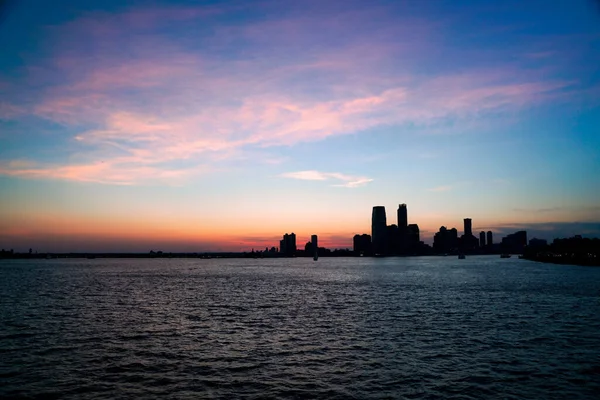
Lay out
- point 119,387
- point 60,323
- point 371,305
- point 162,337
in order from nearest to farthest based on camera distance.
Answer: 1. point 119,387
2. point 162,337
3. point 60,323
4. point 371,305

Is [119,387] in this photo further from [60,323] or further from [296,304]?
[296,304]

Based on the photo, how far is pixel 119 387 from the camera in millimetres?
28281

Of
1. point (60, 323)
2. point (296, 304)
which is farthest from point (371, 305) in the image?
point (60, 323)

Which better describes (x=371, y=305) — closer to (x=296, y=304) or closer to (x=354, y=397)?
(x=296, y=304)

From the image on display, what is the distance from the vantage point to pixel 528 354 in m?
36.9

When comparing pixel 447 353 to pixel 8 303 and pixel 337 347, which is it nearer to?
pixel 337 347

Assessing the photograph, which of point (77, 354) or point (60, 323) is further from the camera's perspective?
point (60, 323)

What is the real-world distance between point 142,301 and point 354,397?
6344cm

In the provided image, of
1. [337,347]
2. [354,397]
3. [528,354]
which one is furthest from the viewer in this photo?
[337,347]

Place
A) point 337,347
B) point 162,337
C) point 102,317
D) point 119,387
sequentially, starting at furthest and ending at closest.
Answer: point 102,317
point 162,337
point 337,347
point 119,387

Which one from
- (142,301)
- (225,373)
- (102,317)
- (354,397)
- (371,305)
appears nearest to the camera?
(354,397)

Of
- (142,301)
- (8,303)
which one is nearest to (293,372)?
(142,301)

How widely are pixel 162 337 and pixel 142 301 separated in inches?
1509

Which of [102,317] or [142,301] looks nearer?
[102,317]
